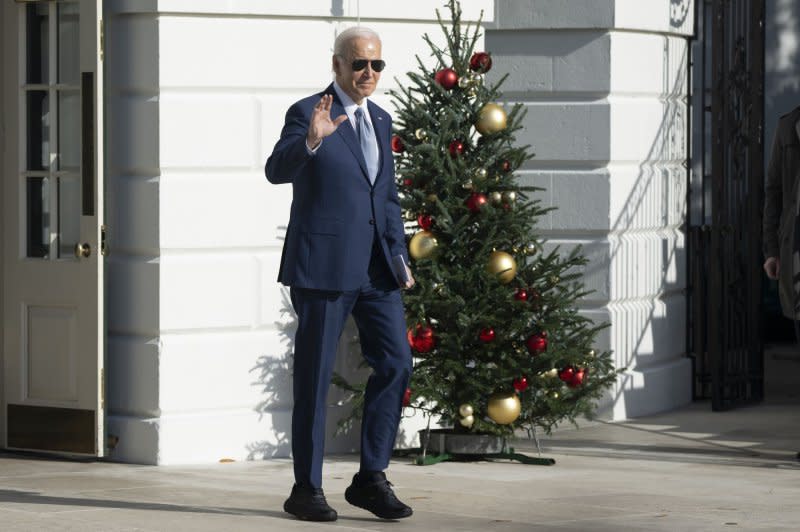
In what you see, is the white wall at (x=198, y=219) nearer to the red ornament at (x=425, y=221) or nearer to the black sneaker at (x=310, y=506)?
the red ornament at (x=425, y=221)

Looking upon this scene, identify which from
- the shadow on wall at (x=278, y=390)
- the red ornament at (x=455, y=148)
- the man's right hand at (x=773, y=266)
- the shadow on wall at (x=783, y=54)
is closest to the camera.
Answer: the man's right hand at (x=773, y=266)

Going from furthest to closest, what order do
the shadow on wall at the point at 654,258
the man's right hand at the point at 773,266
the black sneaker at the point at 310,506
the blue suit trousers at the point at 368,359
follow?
the shadow on wall at the point at 654,258 → the man's right hand at the point at 773,266 → the blue suit trousers at the point at 368,359 → the black sneaker at the point at 310,506

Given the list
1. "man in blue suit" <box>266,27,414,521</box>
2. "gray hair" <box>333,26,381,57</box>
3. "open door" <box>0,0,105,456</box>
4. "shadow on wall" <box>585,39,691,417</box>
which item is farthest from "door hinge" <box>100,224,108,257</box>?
"shadow on wall" <box>585,39,691,417</box>

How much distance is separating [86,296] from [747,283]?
15.7 feet

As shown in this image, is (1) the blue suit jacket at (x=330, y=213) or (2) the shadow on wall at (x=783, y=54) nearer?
(1) the blue suit jacket at (x=330, y=213)

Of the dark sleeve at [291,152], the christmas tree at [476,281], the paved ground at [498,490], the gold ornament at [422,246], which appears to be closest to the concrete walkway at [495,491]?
the paved ground at [498,490]

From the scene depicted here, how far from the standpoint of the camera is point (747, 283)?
40.6 feet

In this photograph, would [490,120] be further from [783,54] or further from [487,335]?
[783,54]

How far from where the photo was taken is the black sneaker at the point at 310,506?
25.0 ft

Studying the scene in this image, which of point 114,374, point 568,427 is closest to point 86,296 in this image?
point 114,374

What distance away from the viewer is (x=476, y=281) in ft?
31.5

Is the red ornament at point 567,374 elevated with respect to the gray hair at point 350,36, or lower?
lower

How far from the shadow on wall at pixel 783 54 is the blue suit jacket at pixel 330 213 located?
31.0 ft

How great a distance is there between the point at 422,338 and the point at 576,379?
2.68 feet
